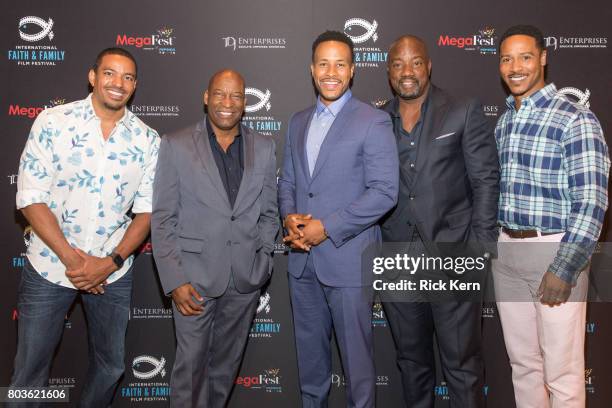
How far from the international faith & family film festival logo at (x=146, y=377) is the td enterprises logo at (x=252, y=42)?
2.24 m

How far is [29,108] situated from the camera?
3.57 m

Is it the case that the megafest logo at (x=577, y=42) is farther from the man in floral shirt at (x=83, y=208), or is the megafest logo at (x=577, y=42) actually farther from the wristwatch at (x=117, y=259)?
the wristwatch at (x=117, y=259)

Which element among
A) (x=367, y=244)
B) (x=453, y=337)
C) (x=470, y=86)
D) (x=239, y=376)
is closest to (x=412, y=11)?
(x=470, y=86)

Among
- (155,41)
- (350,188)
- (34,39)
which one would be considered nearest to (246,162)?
(350,188)

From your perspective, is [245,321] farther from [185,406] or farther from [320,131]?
[320,131]

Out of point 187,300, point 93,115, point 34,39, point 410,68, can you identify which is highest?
point 34,39

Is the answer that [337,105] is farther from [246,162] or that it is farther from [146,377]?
[146,377]

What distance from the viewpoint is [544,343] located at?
2684 millimetres

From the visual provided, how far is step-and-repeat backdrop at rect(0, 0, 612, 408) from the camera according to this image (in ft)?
11.6

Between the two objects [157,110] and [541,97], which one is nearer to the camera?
[541,97]

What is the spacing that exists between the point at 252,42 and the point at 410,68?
1.19 metres

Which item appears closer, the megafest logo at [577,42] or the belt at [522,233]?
the belt at [522,233]

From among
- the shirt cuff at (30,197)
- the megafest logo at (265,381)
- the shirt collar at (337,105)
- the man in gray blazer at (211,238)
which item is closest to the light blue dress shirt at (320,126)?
the shirt collar at (337,105)

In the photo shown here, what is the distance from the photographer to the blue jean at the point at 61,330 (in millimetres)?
2793
